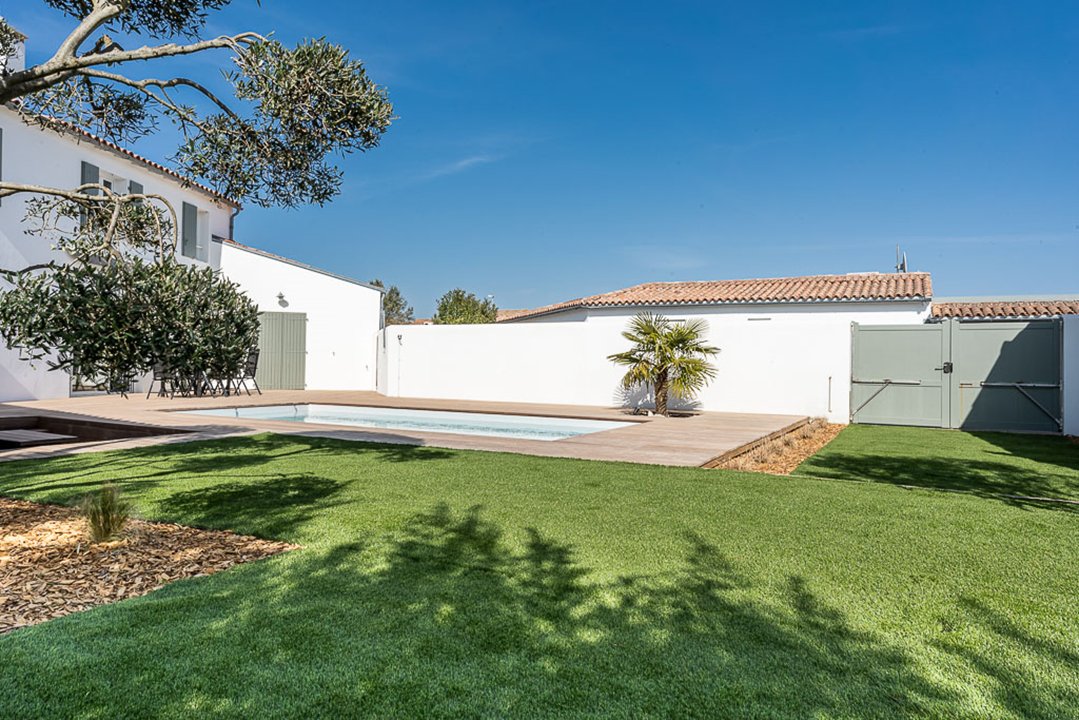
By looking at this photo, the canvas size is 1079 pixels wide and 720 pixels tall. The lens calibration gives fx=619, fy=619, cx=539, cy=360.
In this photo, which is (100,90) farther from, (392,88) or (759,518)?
(759,518)

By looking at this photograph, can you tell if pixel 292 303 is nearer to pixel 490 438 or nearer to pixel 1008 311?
pixel 490 438

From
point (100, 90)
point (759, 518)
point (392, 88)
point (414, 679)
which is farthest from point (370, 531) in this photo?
point (100, 90)

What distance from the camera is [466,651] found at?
2727 mm

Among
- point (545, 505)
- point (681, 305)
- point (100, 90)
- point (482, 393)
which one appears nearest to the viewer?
point (545, 505)

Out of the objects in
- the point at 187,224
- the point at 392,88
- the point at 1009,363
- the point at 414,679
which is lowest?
the point at 414,679

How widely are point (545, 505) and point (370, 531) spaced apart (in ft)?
5.14

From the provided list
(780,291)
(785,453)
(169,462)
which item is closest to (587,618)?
(169,462)

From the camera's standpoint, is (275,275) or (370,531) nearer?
(370,531)

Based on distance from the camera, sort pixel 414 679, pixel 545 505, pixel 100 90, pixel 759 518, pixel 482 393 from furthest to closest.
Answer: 1. pixel 482 393
2. pixel 100 90
3. pixel 545 505
4. pixel 759 518
5. pixel 414 679

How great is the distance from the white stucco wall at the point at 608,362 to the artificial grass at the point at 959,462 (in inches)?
106

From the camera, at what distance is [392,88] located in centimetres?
554

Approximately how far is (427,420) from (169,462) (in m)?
8.23

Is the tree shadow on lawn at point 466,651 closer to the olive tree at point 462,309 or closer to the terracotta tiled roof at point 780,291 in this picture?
the terracotta tiled roof at point 780,291

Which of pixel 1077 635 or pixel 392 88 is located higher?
pixel 392 88
